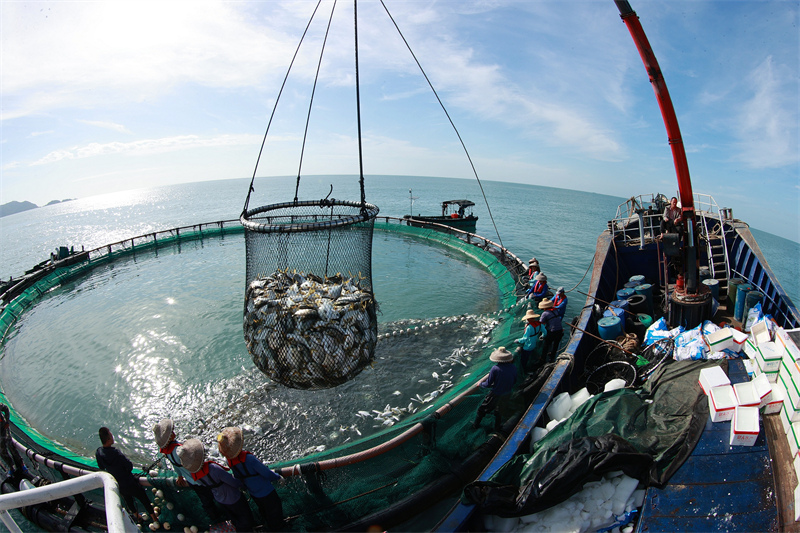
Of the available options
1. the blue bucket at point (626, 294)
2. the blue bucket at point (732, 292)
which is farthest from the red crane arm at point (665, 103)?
the blue bucket at point (626, 294)

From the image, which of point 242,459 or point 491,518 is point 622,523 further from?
point 242,459

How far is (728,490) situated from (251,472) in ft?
13.7

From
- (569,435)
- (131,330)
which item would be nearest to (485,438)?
(569,435)

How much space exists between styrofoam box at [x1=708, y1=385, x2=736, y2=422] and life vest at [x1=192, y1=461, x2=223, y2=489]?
4.73m

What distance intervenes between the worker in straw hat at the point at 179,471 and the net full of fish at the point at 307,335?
55.5 inches

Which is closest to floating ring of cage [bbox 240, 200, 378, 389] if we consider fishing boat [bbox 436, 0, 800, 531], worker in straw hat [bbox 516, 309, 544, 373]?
fishing boat [bbox 436, 0, 800, 531]

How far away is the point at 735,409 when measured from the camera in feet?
12.4

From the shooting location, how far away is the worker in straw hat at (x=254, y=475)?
3430 mm

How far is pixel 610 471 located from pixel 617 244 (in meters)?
8.39

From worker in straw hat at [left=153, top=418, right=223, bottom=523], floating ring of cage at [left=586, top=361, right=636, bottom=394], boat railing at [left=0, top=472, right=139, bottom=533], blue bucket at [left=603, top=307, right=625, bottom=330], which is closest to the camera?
boat railing at [left=0, top=472, right=139, bottom=533]

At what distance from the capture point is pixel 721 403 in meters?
3.86

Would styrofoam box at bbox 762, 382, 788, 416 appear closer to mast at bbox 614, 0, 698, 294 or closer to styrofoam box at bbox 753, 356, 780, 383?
styrofoam box at bbox 753, 356, 780, 383

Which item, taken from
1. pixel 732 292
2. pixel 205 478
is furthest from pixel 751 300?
pixel 205 478

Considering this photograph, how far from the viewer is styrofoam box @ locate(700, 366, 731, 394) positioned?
3.99m
